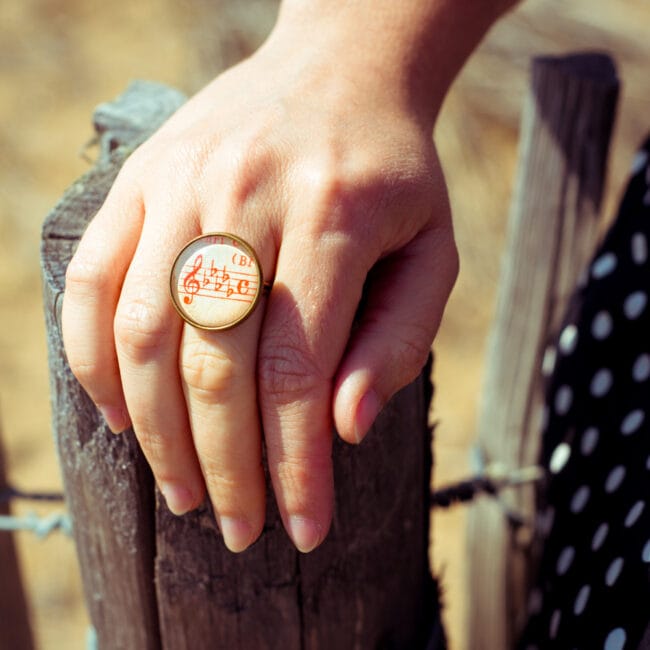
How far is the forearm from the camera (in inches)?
36.1

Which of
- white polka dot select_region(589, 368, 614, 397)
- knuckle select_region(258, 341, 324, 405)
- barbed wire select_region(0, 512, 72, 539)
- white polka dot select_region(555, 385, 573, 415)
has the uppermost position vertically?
knuckle select_region(258, 341, 324, 405)

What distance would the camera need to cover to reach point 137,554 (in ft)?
3.15

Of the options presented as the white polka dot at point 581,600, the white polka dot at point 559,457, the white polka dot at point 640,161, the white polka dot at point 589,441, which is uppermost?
the white polka dot at point 640,161

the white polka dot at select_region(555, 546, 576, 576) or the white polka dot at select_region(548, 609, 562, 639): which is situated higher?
the white polka dot at select_region(555, 546, 576, 576)

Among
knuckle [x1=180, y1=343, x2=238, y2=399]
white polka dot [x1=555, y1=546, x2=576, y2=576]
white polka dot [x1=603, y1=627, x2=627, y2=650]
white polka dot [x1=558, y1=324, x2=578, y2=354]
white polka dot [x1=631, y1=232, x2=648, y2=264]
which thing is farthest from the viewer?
white polka dot [x1=558, y1=324, x2=578, y2=354]

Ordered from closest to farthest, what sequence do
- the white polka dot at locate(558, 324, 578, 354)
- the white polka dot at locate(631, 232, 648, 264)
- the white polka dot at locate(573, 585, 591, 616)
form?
the white polka dot at locate(573, 585, 591, 616) → the white polka dot at locate(631, 232, 648, 264) → the white polka dot at locate(558, 324, 578, 354)

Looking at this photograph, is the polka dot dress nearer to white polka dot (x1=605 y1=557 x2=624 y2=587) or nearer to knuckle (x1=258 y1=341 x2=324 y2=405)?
white polka dot (x1=605 y1=557 x2=624 y2=587)

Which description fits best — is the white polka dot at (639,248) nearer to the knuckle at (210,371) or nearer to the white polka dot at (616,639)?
the white polka dot at (616,639)

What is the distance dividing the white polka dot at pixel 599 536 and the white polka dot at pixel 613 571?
0.19 feet

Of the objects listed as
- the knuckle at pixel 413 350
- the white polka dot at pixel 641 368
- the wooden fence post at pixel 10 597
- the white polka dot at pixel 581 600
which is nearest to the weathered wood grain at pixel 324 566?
the knuckle at pixel 413 350

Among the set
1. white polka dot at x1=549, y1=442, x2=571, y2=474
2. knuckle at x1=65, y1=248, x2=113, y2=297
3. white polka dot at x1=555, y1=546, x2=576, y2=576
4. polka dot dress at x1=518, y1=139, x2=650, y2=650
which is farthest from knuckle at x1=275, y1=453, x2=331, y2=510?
white polka dot at x1=549, y1=442, x2=571, y2=474

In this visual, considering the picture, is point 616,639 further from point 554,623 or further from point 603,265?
point 603,265

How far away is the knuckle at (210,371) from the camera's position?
76 cm

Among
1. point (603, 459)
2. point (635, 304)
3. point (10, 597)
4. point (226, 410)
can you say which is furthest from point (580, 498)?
point (10, 597)
